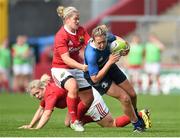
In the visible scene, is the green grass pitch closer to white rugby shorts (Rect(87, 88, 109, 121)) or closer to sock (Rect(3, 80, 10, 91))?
white rugby shorts (Rect(87, 88, 109, 121))

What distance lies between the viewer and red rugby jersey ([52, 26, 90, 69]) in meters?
14.5

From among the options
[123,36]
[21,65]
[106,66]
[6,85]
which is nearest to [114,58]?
[106,66]

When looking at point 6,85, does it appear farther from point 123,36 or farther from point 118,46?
point 118,46

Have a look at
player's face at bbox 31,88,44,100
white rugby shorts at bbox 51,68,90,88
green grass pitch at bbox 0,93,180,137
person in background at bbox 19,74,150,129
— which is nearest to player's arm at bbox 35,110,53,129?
person in background at bbox 19,74,150,129

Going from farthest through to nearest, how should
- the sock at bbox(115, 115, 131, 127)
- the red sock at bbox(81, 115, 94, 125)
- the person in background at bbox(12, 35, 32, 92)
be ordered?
the person in background at bbox(12, 35, 32, 92) < the red sock at bbox(81, 115, 94, 125) < the sock at bbox(115, 115, 131, 127)

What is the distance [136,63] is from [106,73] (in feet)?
61.1

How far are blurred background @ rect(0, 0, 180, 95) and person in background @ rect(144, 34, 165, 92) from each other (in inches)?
1.4

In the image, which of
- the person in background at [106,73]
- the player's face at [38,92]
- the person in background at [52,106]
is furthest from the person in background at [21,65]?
the person in background at [106,73]

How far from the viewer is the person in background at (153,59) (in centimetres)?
3188

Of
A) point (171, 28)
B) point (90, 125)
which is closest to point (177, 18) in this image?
point (171, 28)

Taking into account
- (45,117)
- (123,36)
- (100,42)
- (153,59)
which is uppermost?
(123,36)

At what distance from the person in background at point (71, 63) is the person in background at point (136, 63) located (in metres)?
17.3

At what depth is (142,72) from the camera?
108 feet

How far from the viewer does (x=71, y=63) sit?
1431cm
